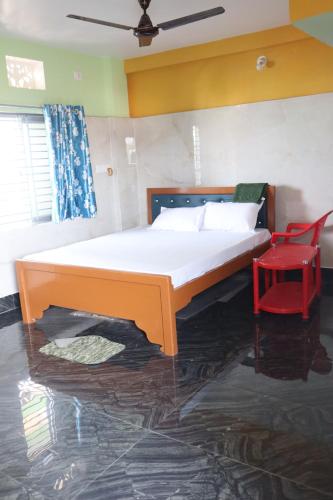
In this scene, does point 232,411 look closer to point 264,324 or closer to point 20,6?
point 264,324

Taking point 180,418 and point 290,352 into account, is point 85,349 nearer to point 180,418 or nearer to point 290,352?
point 180,418

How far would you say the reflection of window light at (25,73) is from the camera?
4316 mm

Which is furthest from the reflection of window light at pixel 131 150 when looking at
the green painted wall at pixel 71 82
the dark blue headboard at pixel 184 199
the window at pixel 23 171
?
the window at pixel 23 171

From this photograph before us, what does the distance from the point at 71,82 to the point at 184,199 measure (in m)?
1.83

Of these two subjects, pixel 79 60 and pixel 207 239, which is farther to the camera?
pixel 79 60

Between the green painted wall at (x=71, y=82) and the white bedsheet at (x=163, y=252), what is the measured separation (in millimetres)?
1572

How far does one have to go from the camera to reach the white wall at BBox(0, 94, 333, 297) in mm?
4539

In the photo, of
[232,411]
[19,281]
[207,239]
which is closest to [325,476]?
[232,411]

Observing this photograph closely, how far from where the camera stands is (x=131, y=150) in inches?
225

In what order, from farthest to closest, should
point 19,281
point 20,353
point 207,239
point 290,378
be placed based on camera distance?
point 207,239, point 19,281, point 20,353, point 290,378

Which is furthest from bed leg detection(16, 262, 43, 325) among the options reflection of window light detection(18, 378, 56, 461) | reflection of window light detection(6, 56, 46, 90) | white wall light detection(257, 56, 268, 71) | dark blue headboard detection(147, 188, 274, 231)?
white wall light detection(257, 56, 268, 71)

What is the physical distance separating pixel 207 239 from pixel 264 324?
1.03 meters

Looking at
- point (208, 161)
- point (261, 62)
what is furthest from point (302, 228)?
point (261, 62)

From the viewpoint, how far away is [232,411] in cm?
245
